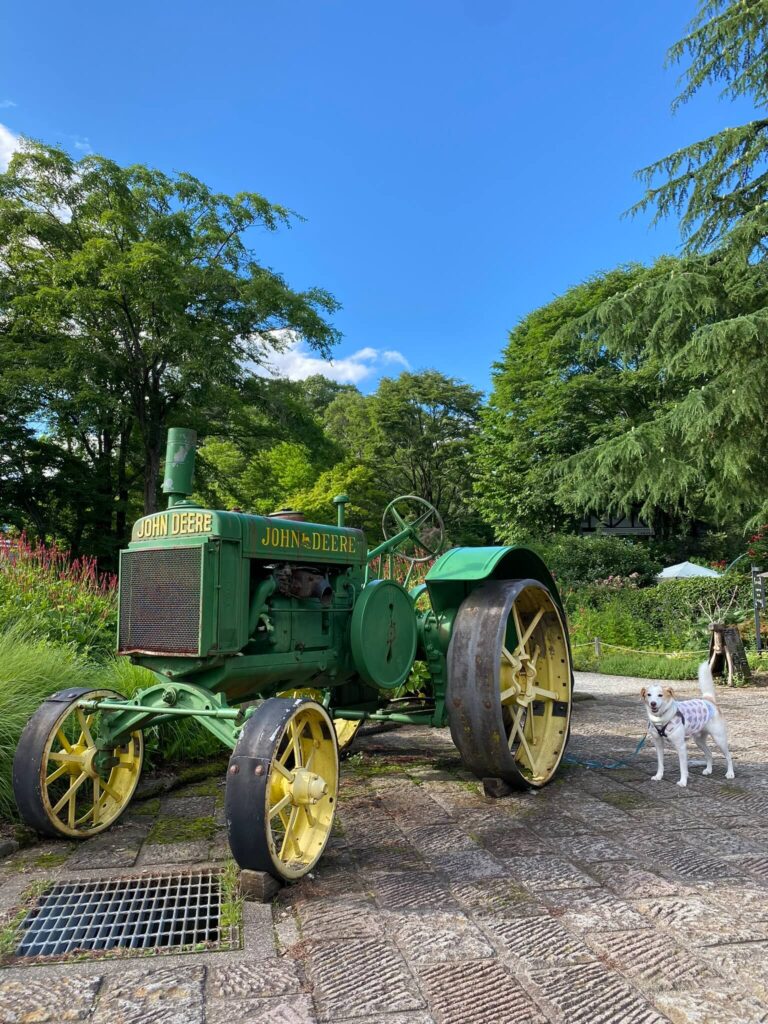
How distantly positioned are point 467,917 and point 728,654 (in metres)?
8.15

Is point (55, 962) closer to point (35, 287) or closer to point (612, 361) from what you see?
point (35, 287)

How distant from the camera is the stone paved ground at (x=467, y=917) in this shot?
6.56ft

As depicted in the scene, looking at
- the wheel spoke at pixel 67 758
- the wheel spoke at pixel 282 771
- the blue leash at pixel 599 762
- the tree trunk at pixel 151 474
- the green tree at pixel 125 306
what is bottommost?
the blue leash at pixel 599 762

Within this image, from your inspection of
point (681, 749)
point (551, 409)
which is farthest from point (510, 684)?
point (551, 409)

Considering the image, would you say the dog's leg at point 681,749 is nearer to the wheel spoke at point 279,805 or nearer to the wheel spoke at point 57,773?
the wheel spoke at point 279,805

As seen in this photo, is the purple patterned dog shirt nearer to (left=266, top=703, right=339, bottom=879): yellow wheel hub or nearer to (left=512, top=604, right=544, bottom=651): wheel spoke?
(left=512, top=604, right=544, bottom=651): wheel spoke

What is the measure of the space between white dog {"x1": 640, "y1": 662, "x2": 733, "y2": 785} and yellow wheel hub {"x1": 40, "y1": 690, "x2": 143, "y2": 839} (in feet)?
9.39

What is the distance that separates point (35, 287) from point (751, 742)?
49.8 ft

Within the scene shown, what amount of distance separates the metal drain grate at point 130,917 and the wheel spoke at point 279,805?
357 millimetres

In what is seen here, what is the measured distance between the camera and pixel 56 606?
18.8ft

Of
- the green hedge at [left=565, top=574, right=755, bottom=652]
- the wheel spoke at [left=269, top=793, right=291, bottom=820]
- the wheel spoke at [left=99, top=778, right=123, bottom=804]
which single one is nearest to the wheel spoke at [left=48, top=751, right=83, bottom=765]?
the wheel spoke at [left=99, top=778, right=123, bottom=804]

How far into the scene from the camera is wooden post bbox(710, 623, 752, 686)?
9.48m

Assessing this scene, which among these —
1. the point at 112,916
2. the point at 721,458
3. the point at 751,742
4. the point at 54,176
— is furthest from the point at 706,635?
the point at 54,176

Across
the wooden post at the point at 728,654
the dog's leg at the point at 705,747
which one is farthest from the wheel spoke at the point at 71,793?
the wooden post at the point at 728,654
